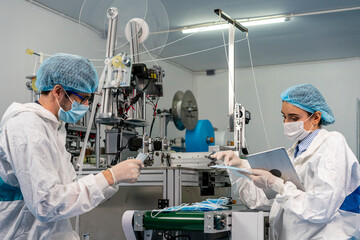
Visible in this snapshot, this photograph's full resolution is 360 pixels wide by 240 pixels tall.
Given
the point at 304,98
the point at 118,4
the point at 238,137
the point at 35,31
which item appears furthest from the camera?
the point at 35,31

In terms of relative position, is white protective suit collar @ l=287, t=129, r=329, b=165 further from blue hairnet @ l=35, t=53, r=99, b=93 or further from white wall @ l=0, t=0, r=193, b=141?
white wall @ l=0, t=0, r=193, b=141

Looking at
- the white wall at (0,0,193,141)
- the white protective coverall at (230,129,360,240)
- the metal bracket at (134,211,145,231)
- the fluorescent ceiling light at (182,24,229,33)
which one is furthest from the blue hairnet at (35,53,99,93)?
the fluorescent ceiling light at (182,24,229,33)

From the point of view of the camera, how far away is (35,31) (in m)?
4.38

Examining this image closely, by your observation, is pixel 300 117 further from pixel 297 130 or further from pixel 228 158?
pixel 228 158

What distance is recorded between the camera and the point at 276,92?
691cm

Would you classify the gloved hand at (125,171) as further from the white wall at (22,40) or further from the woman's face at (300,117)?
the white wall at (22,40)

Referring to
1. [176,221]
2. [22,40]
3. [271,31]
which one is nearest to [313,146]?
[176,221]

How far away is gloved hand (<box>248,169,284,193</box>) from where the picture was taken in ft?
5.80

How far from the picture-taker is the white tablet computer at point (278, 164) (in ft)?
5.67

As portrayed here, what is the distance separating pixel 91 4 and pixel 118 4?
16cm

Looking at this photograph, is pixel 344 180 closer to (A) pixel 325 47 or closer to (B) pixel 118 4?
(B) pixel 118 4

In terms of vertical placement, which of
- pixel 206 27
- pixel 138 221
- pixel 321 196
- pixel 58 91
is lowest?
pixel 138 221

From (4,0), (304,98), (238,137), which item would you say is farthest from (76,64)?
(4,0)

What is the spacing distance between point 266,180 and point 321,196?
26 cm
